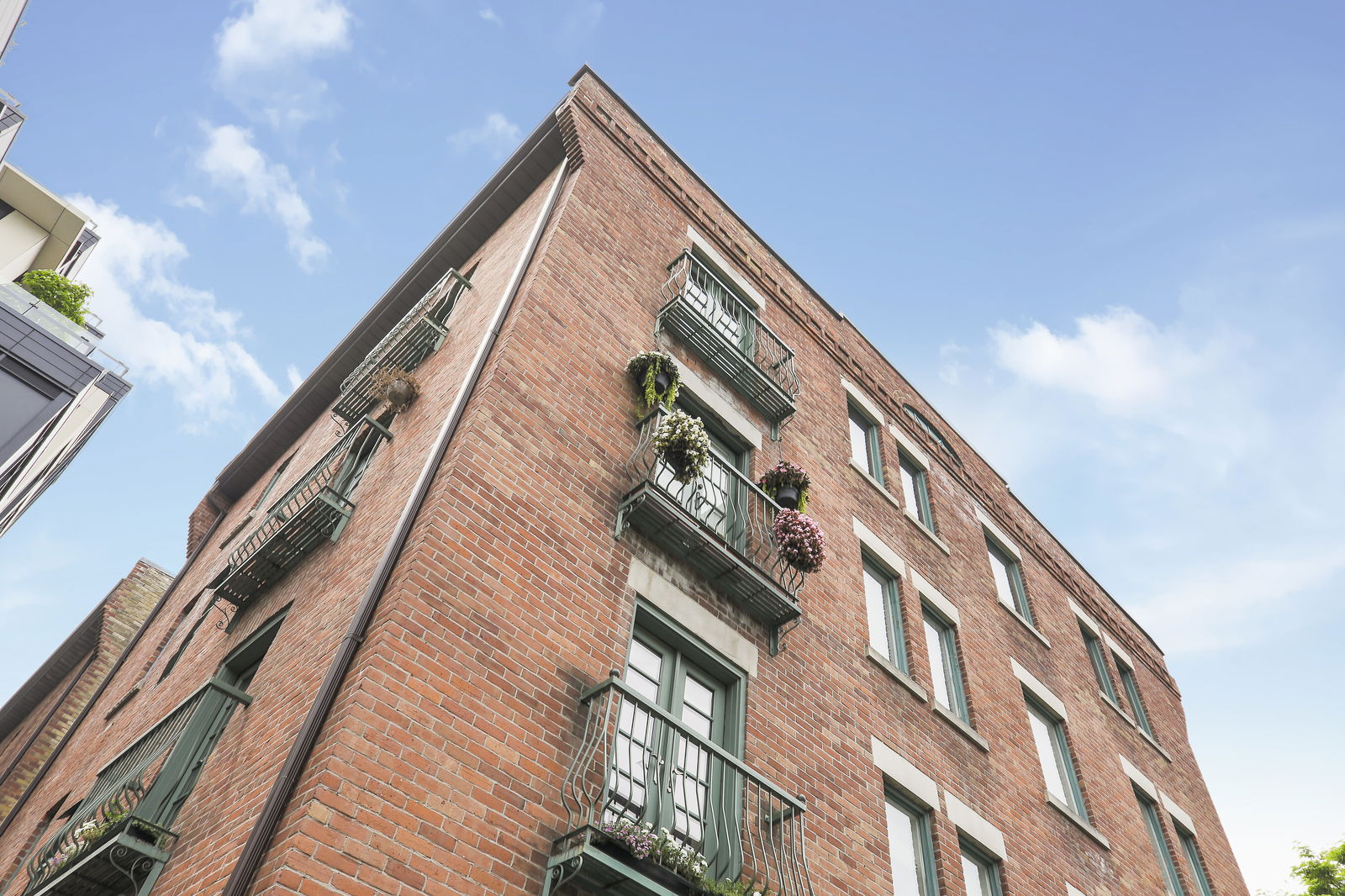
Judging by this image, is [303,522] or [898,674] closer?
[303,522]

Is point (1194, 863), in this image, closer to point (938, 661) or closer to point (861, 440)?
point (938, 661)

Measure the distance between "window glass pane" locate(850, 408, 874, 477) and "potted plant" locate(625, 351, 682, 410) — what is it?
16.6 ft

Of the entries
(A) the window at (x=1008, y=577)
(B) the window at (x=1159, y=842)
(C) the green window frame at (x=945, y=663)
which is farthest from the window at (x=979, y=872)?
(A) the window at (x=1008, y=577)

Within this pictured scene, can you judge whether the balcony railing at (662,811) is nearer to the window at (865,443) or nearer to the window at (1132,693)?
the window at (865,443)

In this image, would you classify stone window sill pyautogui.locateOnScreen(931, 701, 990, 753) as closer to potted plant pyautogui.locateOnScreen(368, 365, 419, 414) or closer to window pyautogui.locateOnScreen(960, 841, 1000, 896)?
window pyautogui.locateOnScreen(960, 841, 1000, 896)

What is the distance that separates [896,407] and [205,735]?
13420 millimetres

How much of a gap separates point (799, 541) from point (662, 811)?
3.82m

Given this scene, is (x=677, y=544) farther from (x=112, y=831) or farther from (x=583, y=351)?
(x=112, y=831)

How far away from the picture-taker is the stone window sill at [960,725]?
12047mm

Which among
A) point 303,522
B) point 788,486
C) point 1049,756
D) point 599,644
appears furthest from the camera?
point 1049,756

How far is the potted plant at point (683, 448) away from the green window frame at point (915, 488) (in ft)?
23.4

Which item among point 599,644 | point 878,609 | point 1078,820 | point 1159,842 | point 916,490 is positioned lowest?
point 599,644

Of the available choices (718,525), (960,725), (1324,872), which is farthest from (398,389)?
(1324,872)

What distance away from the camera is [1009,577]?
18.2 m
